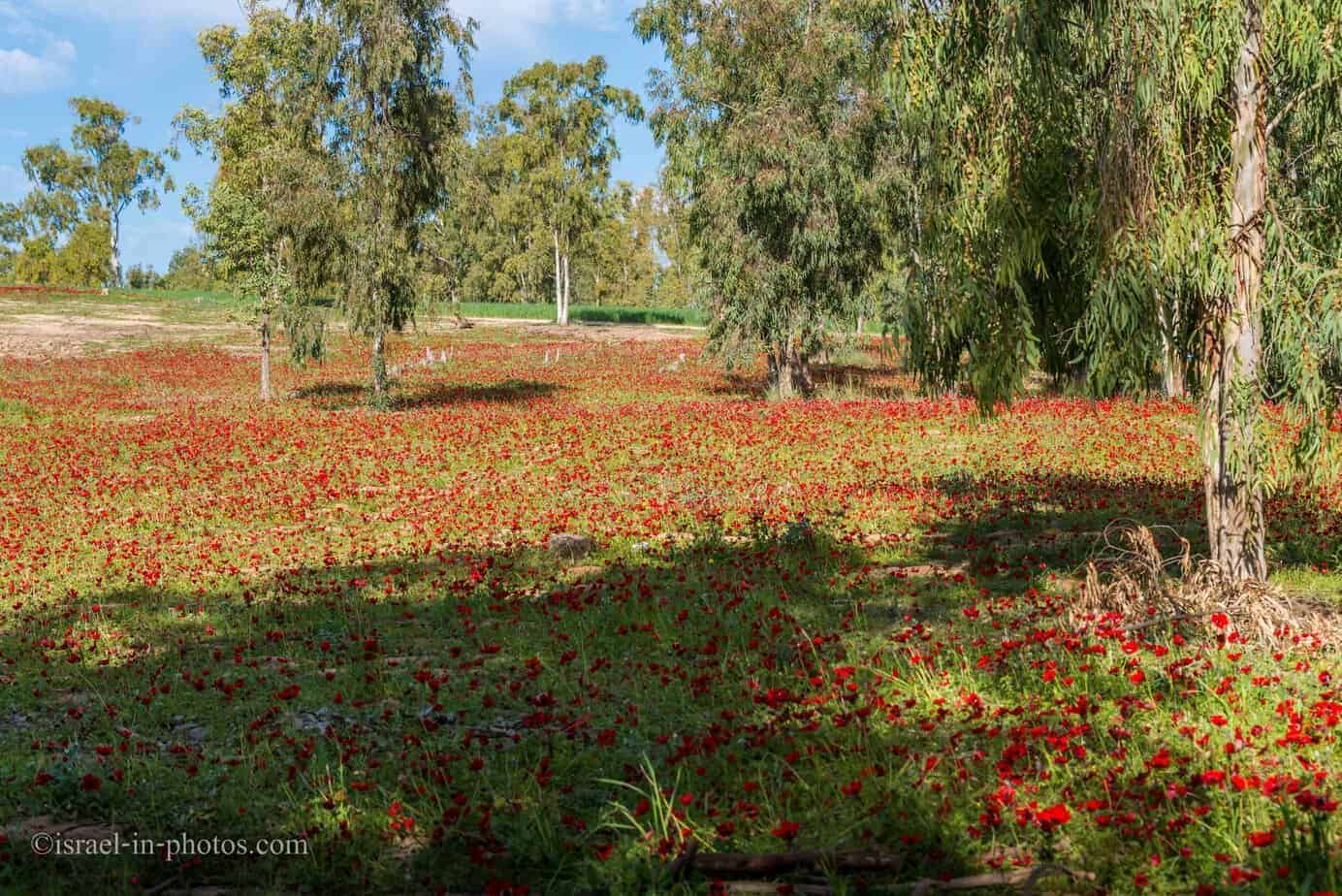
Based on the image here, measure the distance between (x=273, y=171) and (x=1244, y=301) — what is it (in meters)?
25.0

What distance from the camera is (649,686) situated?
280 inches

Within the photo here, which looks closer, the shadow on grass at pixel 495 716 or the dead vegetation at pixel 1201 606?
the shadow on grass at pixel 495 716

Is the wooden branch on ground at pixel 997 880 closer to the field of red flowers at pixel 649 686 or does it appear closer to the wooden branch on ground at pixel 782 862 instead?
the field of red flowers at pixel 649 686

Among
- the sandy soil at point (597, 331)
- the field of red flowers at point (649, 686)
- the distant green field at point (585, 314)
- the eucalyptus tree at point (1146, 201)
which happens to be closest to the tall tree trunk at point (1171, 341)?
the eucalyptus tree at point (1146, 201)

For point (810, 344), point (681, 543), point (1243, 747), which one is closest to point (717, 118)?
point (810, 344)

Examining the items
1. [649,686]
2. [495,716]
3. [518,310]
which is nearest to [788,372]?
[649,686]

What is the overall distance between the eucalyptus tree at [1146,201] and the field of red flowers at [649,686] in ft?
6.13

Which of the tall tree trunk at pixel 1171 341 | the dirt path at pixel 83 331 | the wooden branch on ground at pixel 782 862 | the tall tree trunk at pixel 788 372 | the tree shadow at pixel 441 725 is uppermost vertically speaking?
the dirt path at pixel 83 331

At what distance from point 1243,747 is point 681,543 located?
7.37 m

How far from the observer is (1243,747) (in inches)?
199

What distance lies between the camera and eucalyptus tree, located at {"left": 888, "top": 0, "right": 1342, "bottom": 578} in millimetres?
7117

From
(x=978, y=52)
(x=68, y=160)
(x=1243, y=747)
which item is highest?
(x=68, y=160)

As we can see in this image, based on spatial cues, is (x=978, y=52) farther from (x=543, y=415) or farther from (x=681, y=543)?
(x=543, y=415)

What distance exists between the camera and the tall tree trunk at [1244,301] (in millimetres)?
7320
